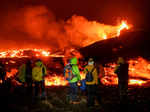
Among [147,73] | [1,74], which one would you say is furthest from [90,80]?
[147,73]

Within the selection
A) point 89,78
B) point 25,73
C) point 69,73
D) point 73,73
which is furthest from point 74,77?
point 25,73

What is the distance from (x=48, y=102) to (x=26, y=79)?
2.13m

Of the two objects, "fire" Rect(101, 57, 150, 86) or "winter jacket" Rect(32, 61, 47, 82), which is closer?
"winter jacket" Rect(32, 61, 47, 82)

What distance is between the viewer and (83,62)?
28.4m

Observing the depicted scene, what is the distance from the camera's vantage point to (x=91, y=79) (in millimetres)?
9586

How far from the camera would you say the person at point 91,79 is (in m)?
9.59

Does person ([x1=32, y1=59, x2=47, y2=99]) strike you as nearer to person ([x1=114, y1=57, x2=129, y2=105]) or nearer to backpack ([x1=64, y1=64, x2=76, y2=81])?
backpack ([x1=64, y1=64, x2=76, y2=81])

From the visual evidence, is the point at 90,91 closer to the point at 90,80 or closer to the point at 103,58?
the point at 90,80

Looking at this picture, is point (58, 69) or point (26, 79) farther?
point (58, 69)

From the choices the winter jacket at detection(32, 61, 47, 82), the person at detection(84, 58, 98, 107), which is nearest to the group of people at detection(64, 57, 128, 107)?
the person at detection(84, 58, 98, 107)

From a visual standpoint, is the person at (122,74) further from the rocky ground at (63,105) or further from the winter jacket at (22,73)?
the winter jacket at (22,73)

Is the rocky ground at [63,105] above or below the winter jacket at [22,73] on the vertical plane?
below

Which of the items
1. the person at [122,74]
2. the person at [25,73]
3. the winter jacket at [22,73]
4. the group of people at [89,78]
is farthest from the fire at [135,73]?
the winter jacket at [22,73]

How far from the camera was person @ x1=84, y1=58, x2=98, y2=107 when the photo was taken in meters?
9.59
